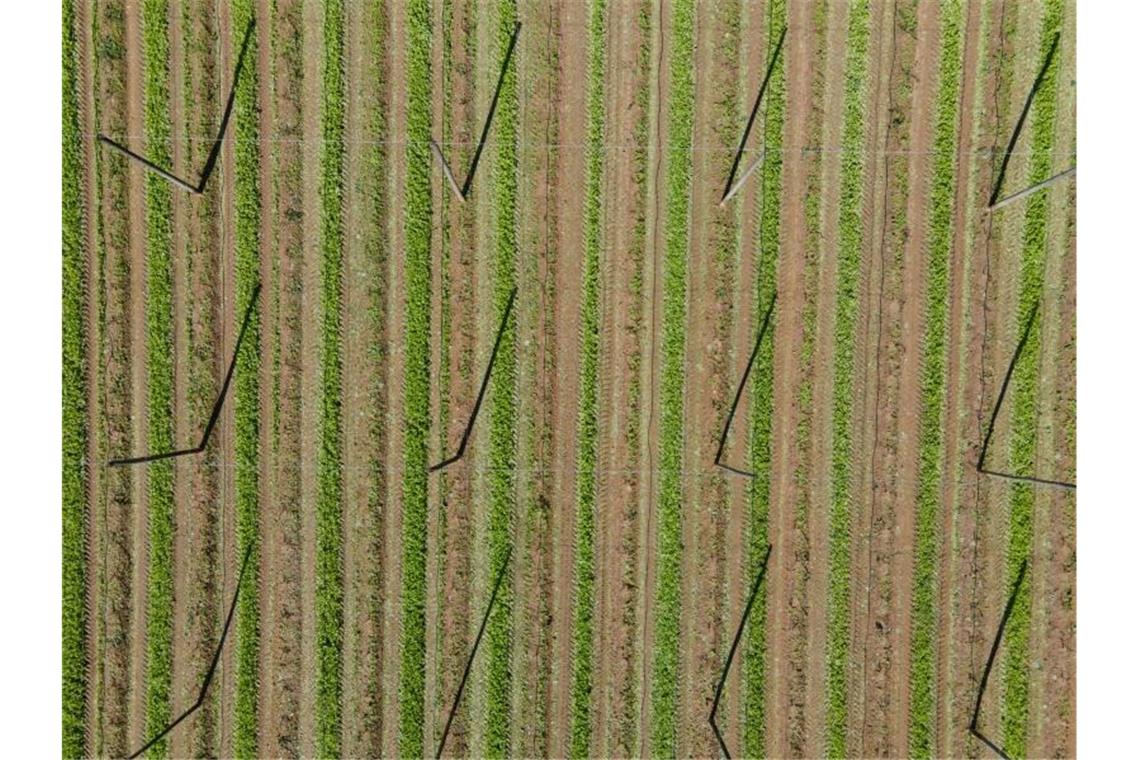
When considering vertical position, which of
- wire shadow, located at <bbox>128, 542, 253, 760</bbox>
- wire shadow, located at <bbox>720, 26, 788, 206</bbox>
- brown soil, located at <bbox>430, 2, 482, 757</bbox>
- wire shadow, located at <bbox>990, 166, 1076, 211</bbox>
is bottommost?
wire shadow, located at <bbox>128, 542, 253, 760</bbox>

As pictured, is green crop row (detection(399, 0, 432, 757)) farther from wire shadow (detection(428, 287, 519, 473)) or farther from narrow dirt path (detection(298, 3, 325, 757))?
narrow dirt path (detection(298, 3, 325, 757))

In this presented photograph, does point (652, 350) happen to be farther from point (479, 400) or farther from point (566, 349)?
point (479, 400)

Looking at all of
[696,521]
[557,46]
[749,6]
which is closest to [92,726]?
[696,521]

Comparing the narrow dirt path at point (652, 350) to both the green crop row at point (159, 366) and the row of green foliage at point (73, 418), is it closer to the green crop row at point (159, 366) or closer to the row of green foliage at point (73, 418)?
the green crop row at point (159, 366)

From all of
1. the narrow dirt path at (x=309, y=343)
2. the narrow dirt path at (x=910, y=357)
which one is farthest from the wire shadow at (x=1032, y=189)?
the narrow dirt path at (x=309, y=343)

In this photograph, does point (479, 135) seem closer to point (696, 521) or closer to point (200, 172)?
point (200, 172)

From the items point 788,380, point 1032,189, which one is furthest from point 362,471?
point 1032,189

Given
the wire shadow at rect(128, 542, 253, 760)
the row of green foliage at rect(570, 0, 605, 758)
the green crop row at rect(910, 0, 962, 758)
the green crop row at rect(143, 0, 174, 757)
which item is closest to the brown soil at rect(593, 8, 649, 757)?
the row of green foliage at rect(570, 0, 605, 758)
